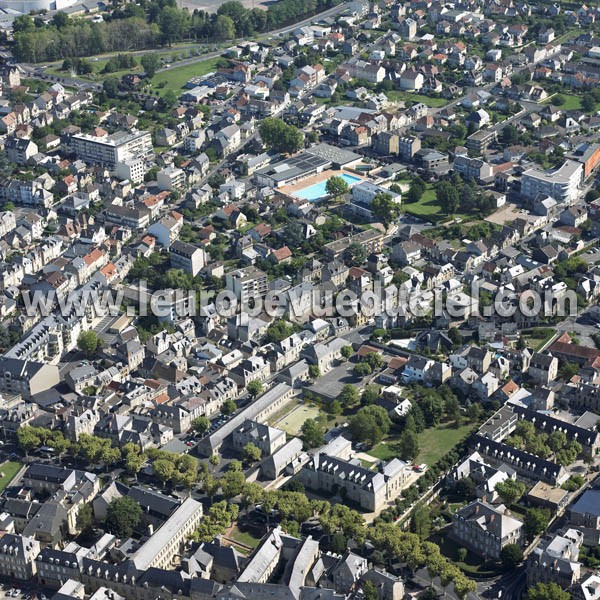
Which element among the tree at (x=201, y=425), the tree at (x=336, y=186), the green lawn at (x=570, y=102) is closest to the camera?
the tree at (x=201, y=425)

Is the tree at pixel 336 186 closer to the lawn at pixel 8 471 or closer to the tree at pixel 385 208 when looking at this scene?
the tree at pixel 385 208

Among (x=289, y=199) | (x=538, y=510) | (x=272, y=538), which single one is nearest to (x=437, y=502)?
(x=538, y=510)

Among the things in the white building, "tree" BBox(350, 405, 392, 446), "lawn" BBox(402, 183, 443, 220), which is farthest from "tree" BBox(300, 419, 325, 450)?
the white building

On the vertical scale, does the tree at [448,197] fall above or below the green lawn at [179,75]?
below

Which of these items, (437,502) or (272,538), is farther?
(437,502)

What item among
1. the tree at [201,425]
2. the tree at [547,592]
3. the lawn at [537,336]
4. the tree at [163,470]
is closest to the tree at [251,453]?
the tree at [201,425]

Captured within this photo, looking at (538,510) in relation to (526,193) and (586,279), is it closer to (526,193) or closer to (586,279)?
(586,279)
